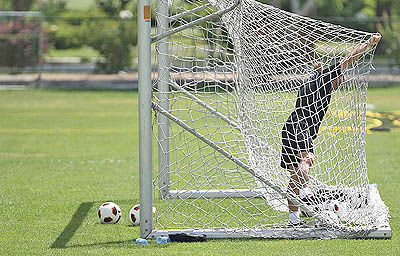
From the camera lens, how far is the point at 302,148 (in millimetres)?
7594

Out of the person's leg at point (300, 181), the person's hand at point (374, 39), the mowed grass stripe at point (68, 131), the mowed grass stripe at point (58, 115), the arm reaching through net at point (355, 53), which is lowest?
A: the mowed grass stripe at point (58, 115)

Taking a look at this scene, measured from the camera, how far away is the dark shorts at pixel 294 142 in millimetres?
7520

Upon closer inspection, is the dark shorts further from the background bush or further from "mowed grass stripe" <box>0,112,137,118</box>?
the background bush

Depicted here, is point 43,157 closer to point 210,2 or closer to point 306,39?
point 210,2

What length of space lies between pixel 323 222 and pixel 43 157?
6.21m

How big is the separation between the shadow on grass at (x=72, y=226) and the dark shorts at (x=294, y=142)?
221 centimetres

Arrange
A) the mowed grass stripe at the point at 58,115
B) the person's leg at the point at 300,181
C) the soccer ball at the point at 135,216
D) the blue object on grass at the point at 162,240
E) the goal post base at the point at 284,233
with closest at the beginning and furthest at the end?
the blue object on grass at the point at 162,240 → the goal post base at the point at 284,233 → the person's leg at the point at 300,181 → the soccer ball at the point at 135,216 → the mowed grass stripe at the point at 58,115

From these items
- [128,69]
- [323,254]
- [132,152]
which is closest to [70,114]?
[132,152]

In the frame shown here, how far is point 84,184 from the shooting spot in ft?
32.6

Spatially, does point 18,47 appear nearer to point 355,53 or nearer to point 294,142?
point 294,142

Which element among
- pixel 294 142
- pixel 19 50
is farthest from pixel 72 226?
pixel 19 50

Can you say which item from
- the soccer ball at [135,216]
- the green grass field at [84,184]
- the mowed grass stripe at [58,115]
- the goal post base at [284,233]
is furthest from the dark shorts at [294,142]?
the mowed grass stripe at [58,115]

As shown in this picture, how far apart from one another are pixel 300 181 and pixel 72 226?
A: 92.7 inches

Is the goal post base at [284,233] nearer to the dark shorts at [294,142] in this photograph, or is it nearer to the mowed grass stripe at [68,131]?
the dark shorts at [294,142]
